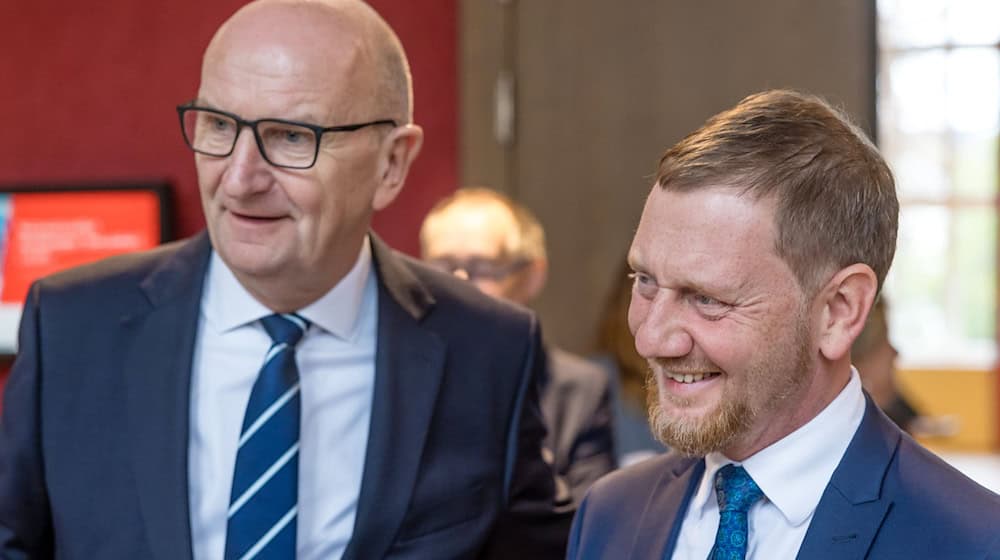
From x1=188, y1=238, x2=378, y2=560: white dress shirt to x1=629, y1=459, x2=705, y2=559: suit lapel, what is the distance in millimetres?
454

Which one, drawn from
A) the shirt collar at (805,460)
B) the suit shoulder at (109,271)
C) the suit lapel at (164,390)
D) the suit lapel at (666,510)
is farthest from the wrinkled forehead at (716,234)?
the suit shoulder at (109,271)

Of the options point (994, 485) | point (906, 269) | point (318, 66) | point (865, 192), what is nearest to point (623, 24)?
point (318, 66)

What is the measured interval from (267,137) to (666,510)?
2.45ft

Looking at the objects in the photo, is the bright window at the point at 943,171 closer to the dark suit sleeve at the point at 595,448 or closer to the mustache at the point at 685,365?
the dark suit sleeve at the point at 595,448

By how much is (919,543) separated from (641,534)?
0.37 m

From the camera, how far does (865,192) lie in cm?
150

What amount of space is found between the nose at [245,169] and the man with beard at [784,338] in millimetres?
561

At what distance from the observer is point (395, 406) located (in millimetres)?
1912

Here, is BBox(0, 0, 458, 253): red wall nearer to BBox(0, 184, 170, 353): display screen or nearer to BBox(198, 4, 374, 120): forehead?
BBox(0, 184, 170, 353): display screen

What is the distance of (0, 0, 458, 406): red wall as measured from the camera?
12.1ft

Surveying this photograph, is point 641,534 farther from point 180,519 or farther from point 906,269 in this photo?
point 906,269

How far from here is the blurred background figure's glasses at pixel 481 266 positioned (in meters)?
3.21

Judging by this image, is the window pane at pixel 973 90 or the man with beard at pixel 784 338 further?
the window pane at pixel 973 90

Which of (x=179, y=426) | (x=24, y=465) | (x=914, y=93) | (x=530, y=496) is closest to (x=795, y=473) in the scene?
(x=530, y=496)
